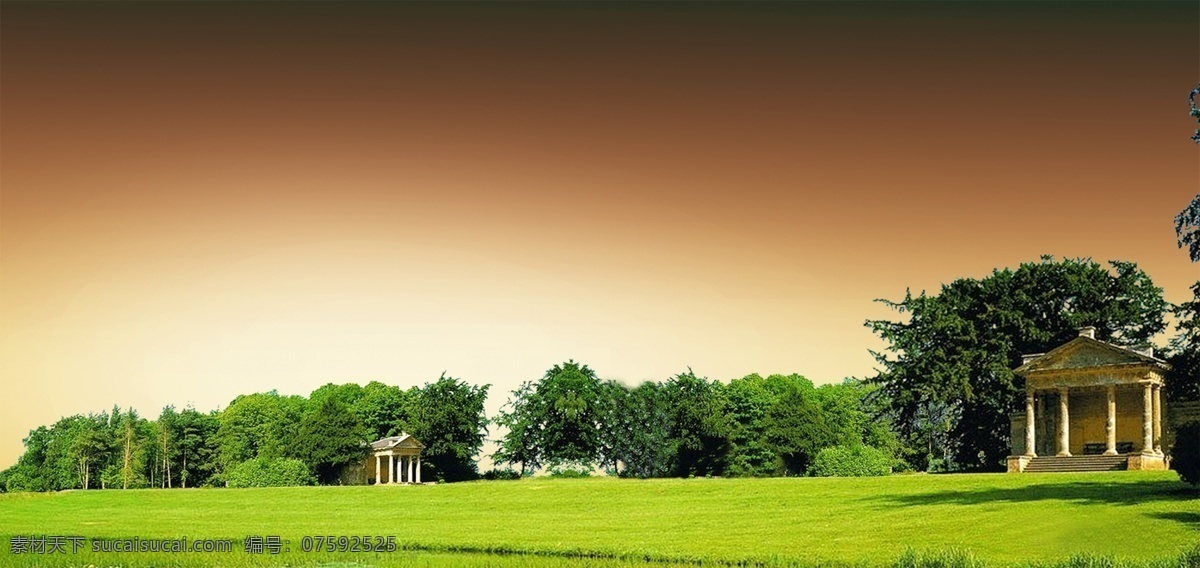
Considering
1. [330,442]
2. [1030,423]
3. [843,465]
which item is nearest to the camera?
[1030,423]

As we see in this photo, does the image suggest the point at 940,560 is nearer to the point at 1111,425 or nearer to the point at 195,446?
the point at 1111,425

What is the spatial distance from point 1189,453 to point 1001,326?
101 ft

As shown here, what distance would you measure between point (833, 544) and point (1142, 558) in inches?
328

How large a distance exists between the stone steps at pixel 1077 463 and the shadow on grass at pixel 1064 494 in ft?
37.3

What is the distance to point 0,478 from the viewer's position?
12694cm

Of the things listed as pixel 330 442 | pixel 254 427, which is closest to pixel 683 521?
pixel 330 442

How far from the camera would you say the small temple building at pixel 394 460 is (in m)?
83.5

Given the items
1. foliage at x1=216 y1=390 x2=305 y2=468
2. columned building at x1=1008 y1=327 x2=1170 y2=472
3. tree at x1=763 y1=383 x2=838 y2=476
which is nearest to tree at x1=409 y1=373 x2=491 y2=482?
foliage at x1=216 y1=390 x2=305 y2=468

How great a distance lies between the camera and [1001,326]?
6606 cm

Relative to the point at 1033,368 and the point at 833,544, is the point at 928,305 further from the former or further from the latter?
the point at 833,544

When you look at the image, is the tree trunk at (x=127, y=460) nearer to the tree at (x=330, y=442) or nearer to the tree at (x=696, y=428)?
the tree at (x=330, y=442)

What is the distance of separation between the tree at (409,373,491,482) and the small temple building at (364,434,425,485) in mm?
1122

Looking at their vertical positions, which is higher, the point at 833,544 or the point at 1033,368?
the point at 1033,368

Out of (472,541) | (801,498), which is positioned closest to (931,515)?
(801,498)
